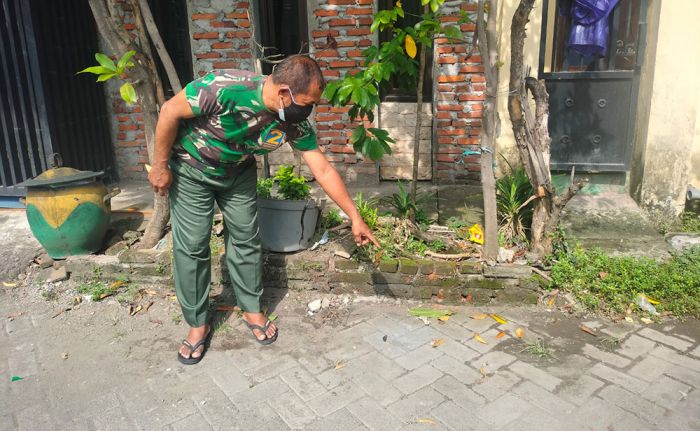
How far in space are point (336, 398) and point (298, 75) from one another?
5.53 feet

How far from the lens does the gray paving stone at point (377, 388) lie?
304 centimetres

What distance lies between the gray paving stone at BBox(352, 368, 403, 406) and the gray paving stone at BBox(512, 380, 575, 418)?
2.10ft

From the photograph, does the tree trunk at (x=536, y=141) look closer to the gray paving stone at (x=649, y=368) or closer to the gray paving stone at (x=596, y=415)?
the gray paving stone at (x=649, y=368)

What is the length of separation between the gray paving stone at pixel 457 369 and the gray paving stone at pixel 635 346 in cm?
95

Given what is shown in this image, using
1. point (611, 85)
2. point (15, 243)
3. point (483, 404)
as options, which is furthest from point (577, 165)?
point (15, 243)

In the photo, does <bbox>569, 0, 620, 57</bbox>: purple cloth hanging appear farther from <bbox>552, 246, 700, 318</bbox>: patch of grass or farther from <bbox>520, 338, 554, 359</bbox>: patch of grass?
<bbox>520, 338, 554, 359</bbox>: patch of grass

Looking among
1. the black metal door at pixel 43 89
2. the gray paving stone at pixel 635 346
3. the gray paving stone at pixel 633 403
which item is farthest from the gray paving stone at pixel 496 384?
the black metal door at pixel 43 89

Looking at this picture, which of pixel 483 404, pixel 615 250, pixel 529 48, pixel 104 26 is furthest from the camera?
pixel 529 48

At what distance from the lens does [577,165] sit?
595 cm

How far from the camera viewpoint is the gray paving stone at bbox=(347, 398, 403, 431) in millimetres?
2828

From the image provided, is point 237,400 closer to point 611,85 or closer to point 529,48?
point 529,48

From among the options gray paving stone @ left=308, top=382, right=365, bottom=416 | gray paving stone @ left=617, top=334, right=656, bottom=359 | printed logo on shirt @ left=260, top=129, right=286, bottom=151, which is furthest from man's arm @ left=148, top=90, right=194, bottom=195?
gray paving stone @ left=617, top=334, right=656, bottom=359

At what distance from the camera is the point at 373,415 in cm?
291

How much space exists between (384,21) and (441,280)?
182 cm
